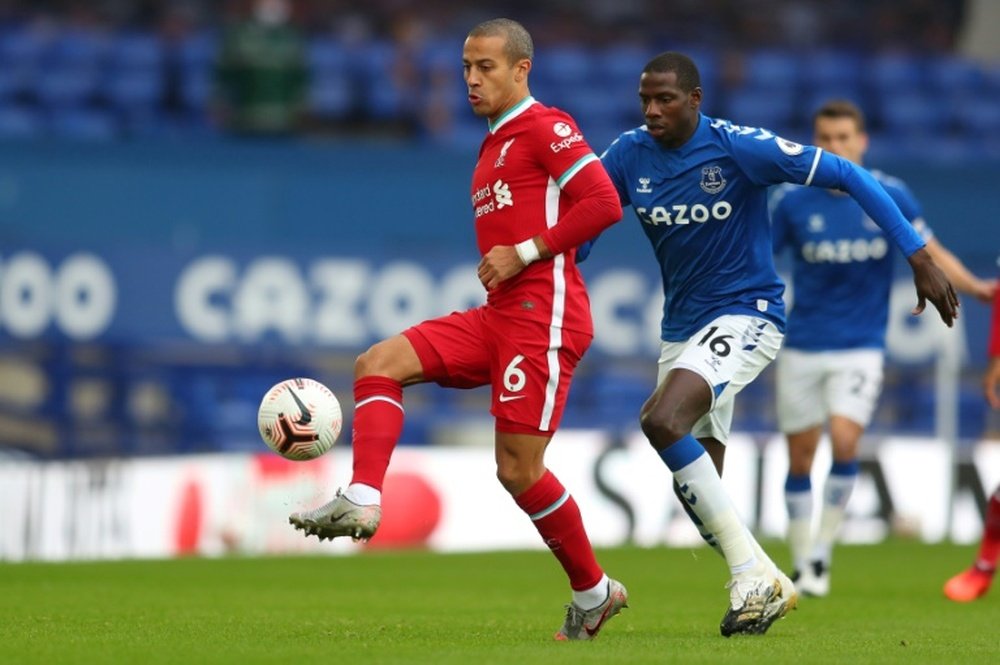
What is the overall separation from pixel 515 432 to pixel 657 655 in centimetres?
104

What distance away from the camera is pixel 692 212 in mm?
7617

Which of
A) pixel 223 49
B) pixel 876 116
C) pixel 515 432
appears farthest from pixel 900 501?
A: pixel 515 432

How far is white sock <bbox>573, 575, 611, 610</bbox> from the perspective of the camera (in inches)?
290

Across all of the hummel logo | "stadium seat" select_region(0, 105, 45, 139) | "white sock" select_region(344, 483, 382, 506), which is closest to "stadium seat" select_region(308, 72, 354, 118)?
"stadium seat" select_region(0, 105, 45, 139)

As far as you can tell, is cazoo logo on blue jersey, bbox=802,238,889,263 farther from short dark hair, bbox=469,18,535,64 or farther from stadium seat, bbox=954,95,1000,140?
stadium seat, bbox=954,95,1000,140

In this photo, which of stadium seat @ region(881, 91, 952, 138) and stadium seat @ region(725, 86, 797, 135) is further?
stadium seat @ region(881, 91, 952, 138)

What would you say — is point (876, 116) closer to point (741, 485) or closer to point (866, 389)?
point (741, 485)

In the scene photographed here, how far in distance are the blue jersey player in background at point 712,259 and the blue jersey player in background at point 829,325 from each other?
2713mm

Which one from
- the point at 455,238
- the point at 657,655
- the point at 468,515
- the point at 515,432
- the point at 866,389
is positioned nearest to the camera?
the point at 657,655

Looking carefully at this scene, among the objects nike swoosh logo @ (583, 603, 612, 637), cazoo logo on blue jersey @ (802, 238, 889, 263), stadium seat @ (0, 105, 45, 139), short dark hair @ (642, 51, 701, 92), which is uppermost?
short dark hair @ (642, 51, 701, 92)

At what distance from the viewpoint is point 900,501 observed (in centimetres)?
1580

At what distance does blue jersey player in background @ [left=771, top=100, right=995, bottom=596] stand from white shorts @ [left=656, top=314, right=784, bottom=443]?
286cm

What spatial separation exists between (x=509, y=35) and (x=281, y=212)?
10977 mm

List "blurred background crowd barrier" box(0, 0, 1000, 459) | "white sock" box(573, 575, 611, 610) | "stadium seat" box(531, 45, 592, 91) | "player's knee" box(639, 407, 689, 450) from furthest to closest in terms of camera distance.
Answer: "stadium seat" box(531, 45, 592, 91) → "blurred background crowd barrier" box(0, 0, 1000, 459) → "white sock" box(573, 575, 611, 610) → "player's knee" box(639, 407, 689, 450)
